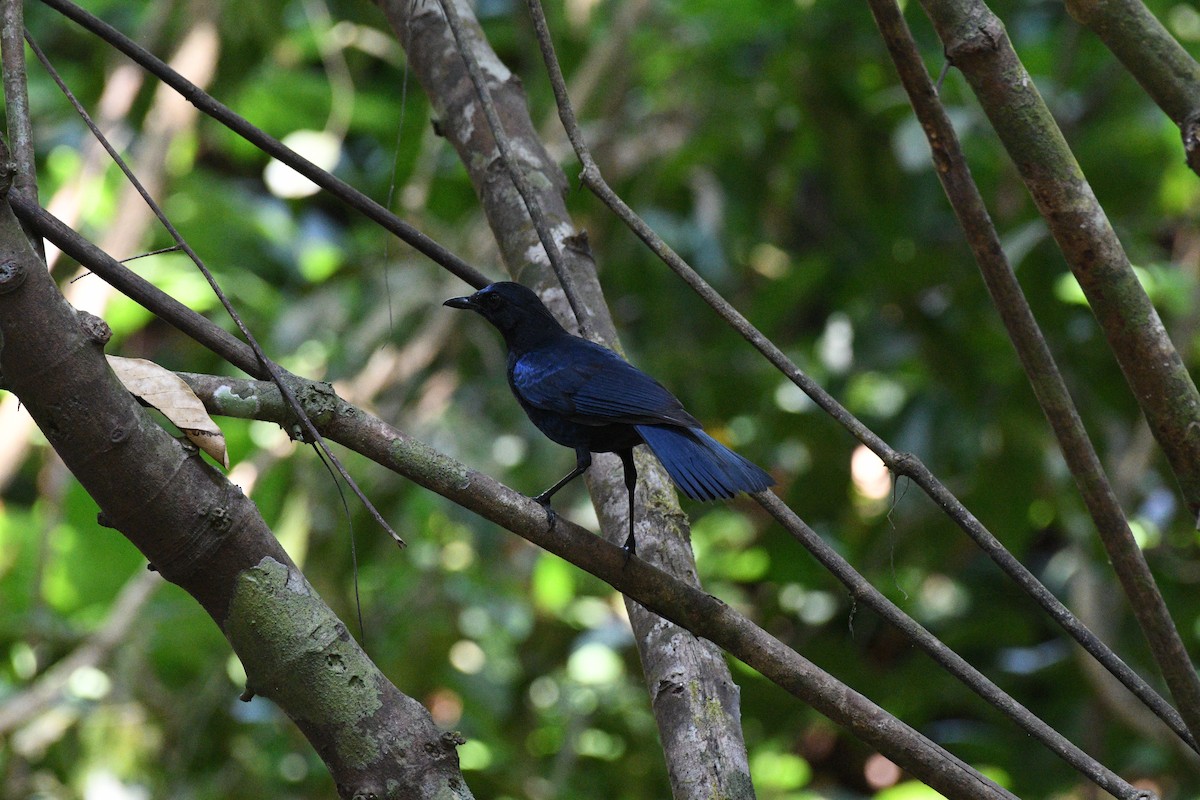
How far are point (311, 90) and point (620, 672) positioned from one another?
401cm

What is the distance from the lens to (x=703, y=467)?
2.22 meters

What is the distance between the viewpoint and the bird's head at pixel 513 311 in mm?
3066

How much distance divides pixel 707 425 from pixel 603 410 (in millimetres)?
2170

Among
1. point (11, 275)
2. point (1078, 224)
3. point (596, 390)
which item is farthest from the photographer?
point (596, 390)

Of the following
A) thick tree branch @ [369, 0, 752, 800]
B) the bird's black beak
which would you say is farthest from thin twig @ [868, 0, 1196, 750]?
the bird's black beak

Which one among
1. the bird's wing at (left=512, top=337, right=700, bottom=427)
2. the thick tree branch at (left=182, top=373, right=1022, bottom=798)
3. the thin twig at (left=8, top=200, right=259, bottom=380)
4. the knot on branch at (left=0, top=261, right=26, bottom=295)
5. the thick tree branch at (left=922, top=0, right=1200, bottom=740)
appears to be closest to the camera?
the knot on branch at (left=0, top=261, right=26, bottom=295)

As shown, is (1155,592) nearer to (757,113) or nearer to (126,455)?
(126,455)

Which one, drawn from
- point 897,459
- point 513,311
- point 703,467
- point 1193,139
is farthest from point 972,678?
point 513,311

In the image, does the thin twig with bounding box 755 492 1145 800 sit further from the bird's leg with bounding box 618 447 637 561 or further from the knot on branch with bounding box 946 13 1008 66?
the knot on branch with bounding box 946 13 1008 66

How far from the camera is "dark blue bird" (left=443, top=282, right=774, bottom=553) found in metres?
2.20

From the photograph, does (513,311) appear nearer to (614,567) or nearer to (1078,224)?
(614,567)

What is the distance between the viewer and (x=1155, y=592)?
5.90 ft

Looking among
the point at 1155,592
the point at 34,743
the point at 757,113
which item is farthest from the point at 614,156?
the point at 1155,592

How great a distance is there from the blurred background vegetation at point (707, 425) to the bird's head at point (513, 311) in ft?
2.62
